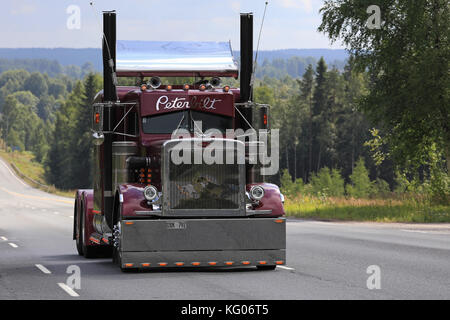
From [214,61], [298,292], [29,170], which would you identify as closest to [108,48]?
[214,61]

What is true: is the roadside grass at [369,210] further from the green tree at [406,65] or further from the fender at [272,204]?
the fender at [272,204]

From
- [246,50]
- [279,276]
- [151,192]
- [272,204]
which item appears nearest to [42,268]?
[151,192]

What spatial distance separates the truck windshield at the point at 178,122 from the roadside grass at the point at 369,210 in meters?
18.5

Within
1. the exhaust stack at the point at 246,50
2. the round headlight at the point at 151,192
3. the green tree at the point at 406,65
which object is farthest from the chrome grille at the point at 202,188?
the green tree at the point at 406,65

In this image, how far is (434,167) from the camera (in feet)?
129

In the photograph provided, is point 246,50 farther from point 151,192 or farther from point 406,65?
point 406,65

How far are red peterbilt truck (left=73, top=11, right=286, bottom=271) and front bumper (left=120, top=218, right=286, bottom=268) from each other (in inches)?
0.6

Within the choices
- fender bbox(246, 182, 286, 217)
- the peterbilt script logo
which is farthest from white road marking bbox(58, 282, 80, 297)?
the peterbilt script logo

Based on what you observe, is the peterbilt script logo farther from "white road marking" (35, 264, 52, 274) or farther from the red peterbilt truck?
"white road marking" (35, 264, 52, 274)

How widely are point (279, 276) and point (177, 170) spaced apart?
2.24 m

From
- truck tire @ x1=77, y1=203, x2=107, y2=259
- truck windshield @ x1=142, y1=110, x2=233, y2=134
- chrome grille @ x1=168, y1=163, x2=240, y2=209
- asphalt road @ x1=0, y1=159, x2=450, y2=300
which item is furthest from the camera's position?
truck tire @ x1=77, y1=203, x2=107, y2=259

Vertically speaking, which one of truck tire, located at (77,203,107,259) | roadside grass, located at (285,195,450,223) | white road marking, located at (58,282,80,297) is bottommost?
roadside grass, located at (285,195,450,223)

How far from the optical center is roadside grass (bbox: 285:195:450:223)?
1324 inches
